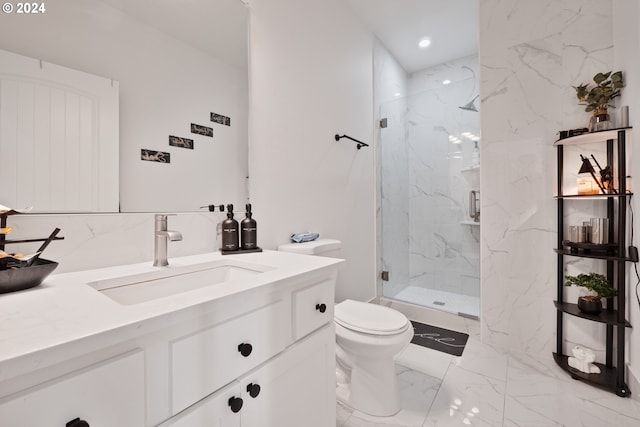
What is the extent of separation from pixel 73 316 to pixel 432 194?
3081mm

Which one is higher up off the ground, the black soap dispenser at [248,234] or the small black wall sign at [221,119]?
the small black wall sign at [221,119]

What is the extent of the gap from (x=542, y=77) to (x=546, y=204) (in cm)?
86

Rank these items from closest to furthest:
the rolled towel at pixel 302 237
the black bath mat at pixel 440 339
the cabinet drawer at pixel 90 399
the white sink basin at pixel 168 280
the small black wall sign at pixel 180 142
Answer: the cabinet drawer at pixel 90 399, the white sink basin at pixel 168 280, the small black wall sign at pixel 180 142, the rolled towel at pixel 302 237, the black bath mat at pixel 440 339

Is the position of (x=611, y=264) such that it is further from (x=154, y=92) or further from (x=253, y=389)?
(x=154, y=92)

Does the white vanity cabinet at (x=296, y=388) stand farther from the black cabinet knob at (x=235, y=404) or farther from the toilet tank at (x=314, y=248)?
the toilet tank at (x=314, y=248)

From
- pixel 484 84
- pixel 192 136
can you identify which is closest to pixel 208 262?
pixel 192 136

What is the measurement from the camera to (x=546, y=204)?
1912mm

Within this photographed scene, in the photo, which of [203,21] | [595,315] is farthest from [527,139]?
[203,21]

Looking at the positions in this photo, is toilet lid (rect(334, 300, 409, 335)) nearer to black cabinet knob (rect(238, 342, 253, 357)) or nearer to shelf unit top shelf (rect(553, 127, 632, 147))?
black cabinet knob (rect(238, 342, 253, 357))

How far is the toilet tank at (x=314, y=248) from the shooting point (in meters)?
1.67

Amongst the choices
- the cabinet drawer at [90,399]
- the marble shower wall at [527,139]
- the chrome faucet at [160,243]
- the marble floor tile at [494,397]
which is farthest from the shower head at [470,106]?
the cabinet drawer at [90,399]

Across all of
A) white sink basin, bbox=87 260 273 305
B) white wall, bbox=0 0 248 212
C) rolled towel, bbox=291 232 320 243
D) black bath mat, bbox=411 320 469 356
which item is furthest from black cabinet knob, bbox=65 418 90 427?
black bath mat, bbox=411 320 469 356

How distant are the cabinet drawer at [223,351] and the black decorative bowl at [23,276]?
18.8 inches

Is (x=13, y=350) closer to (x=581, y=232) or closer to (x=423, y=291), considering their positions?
(x=581, y=232)
